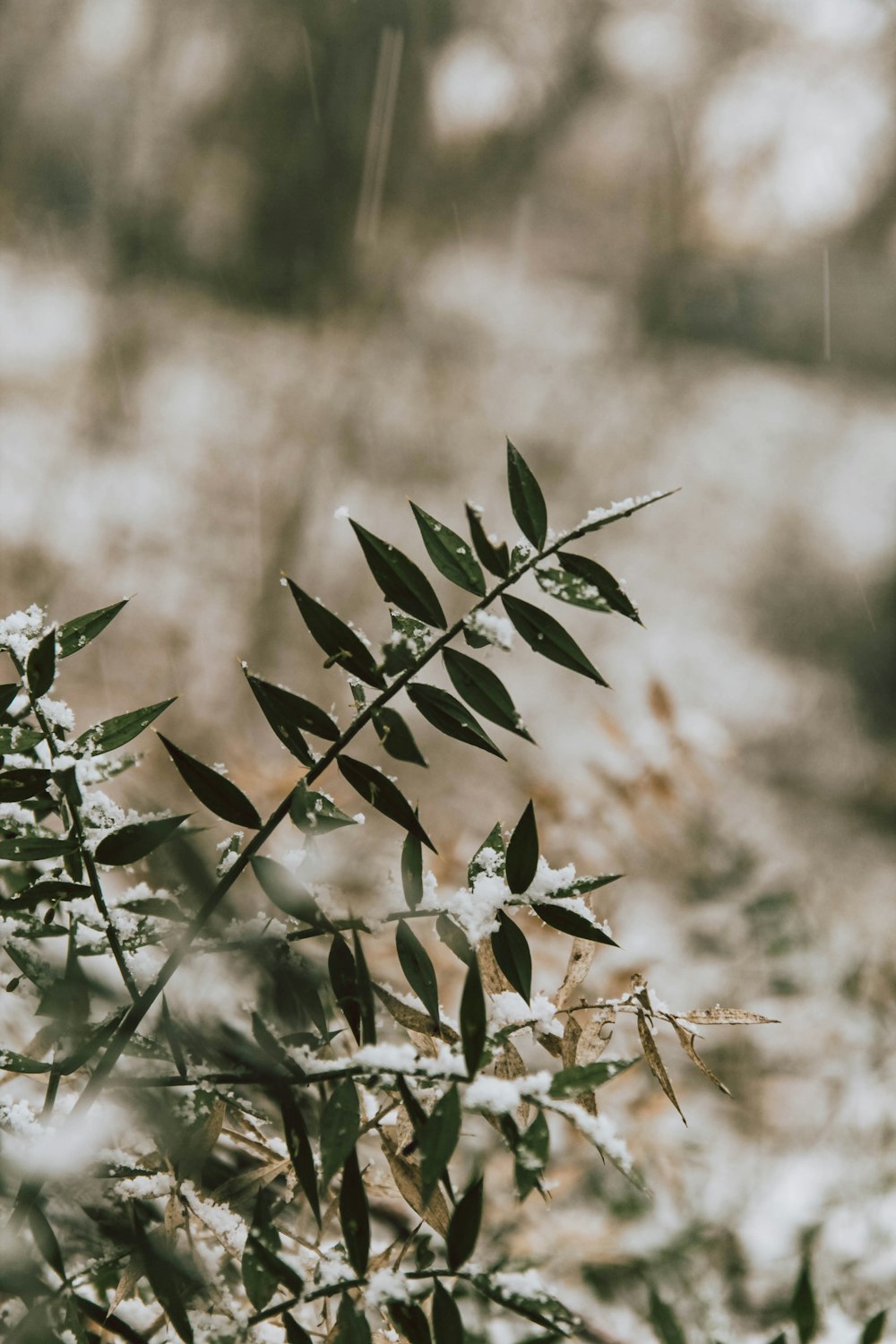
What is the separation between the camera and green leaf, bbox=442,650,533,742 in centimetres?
24

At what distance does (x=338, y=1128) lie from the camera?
0.71ft

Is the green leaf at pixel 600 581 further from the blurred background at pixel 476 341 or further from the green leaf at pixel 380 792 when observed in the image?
the blurred background at pixel 476 341

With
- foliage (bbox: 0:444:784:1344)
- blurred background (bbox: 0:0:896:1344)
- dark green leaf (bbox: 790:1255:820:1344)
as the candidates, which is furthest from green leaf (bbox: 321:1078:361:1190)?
blurred background (bbox: 0:0:896:1344)

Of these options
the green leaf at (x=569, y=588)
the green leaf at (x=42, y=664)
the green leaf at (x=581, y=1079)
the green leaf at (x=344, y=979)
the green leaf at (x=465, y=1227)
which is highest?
the green leaf at (x=569, y=588)

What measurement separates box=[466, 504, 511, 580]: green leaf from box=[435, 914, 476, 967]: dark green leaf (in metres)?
0.09

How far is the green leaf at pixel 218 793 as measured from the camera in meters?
0.25

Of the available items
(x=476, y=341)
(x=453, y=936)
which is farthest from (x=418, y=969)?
(x=476, y=341)

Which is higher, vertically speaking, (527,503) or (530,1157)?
(527,503)

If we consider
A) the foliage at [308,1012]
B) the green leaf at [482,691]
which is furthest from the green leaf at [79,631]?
the green leaf at [482,691]

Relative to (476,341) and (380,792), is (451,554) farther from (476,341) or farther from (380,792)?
(476,341)

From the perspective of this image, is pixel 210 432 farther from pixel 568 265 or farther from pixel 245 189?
pixel 568 265

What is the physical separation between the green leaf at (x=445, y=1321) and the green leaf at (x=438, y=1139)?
0.03 m

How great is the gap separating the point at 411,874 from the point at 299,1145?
0.23ft

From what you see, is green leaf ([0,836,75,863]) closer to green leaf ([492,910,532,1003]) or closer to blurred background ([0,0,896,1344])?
green leaf ([492,910,532,1003])
